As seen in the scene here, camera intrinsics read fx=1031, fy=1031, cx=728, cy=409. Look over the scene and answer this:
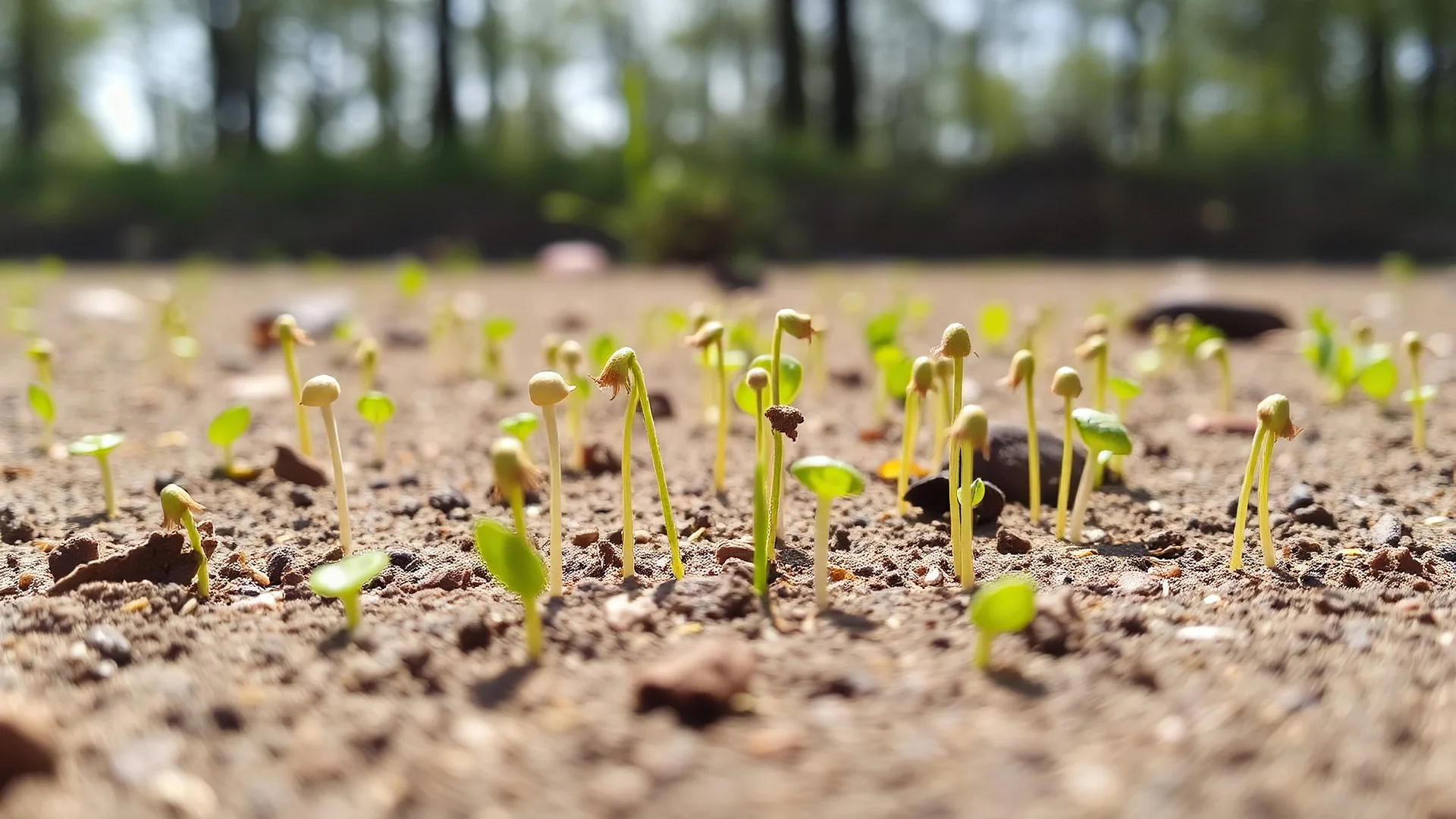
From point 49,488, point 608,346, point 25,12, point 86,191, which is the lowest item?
point 49,488

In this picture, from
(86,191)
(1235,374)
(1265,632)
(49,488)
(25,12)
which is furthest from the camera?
(25,12)

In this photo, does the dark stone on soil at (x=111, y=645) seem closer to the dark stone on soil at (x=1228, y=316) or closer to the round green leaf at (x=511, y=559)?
the round green leaf at (x=511, y=559)

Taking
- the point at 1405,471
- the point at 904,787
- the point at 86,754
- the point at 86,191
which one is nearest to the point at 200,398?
the point at 86,754

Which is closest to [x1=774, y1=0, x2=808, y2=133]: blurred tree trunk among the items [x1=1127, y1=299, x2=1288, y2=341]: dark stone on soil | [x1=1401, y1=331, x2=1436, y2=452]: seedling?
[x1=1127, y1=299, x2=1288, y2=341]: dark stone on soil

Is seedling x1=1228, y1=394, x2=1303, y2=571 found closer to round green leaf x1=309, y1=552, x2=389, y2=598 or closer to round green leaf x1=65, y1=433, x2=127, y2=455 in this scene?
round green leaf x1=309, y1=552, x2=389, y2=598

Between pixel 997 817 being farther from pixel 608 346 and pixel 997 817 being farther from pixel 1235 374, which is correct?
pixel 1235 374

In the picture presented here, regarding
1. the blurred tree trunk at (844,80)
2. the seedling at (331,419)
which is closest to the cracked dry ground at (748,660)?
the seedling at (331,419)

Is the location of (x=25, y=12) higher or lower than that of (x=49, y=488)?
higher

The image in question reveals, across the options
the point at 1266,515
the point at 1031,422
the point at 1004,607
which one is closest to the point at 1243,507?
the point at 1266,515
